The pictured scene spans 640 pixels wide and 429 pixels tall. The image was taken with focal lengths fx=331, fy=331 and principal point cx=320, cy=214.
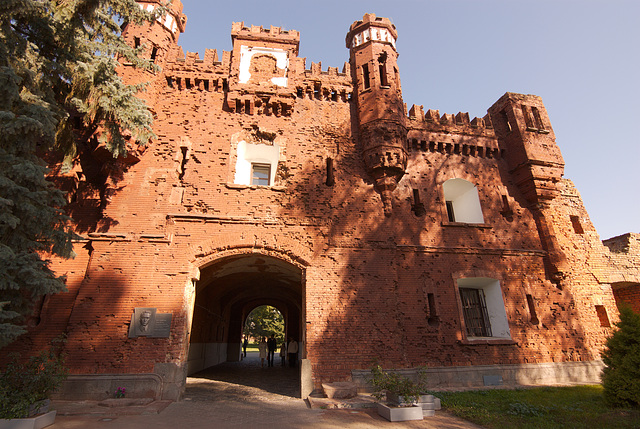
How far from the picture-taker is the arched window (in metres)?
13.6

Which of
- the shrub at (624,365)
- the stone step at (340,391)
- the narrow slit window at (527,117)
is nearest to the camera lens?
the shrub at (624,365)

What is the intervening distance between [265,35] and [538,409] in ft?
47.9

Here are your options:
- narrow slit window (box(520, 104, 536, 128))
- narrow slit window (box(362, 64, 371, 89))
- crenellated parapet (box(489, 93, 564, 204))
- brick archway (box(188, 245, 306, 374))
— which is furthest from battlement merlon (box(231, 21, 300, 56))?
narrow slit window (box(520, 104, 536, 128))

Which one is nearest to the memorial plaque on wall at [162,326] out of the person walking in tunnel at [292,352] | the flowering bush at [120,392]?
the flowering bush at [120,392]

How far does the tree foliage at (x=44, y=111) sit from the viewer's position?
6512 millimetres

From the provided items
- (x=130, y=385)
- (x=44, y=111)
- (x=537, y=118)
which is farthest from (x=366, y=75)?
(x=130, y=385)

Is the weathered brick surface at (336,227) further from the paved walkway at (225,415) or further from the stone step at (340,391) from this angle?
the paved walkway at (225,415)

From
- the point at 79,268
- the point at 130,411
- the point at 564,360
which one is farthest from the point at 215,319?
the point at 564,360

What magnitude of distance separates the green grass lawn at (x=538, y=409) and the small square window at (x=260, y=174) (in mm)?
8806

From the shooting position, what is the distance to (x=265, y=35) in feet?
43.0

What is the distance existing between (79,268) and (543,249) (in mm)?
16130

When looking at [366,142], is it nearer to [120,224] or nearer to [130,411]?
[120,224]

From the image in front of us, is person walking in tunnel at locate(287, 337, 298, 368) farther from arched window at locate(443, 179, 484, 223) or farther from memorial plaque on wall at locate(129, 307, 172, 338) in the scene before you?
arched window at locate(443, 179, 484, 223)

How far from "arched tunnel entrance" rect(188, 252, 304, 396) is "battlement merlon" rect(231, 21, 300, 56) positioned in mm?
8558
